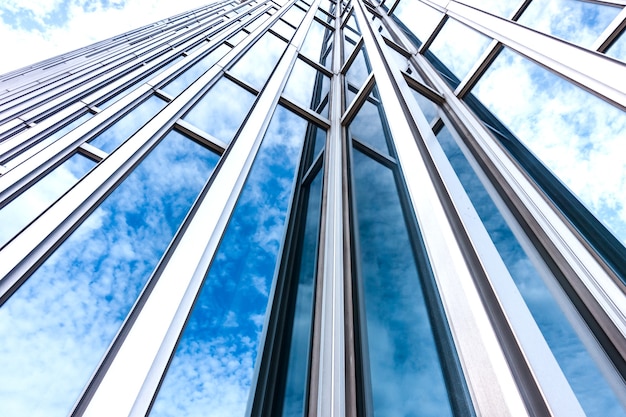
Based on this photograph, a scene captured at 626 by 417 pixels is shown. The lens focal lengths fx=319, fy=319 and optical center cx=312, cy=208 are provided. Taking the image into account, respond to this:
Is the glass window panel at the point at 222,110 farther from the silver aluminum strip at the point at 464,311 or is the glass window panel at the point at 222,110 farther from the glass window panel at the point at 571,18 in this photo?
the glass window panel at the point at 571,18

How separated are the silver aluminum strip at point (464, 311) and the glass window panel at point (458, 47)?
251 centimetres

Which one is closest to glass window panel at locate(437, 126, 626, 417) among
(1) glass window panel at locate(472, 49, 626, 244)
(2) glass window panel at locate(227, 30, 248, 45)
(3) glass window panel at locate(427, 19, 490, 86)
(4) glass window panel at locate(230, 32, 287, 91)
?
(1) glass window panel at locate(472, 49, 626, 244)

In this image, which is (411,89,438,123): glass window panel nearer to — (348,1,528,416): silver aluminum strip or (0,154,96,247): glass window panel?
(348,1,528,416): silver aluminum strip

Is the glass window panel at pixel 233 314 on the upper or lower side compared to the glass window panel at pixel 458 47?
lower

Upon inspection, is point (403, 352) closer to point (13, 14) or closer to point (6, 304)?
point (6, 304)

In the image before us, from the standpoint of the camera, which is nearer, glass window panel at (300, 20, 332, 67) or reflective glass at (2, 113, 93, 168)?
reflective glass at (2, 113, 93, 168)

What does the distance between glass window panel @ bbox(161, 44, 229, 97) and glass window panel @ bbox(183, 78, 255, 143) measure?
0.32 meters

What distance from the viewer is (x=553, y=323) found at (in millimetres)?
1282

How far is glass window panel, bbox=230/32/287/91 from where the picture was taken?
3.67m

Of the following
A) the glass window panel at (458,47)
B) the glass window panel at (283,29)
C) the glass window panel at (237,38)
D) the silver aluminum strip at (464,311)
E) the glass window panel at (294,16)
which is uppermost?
the glass window panel at (294,16)

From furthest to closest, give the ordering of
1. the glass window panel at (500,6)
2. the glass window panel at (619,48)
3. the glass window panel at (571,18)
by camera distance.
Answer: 1. the glass window panel at (500,6)
2. the glass window panel at (571,18)
3. the glass window panel at (619,48)

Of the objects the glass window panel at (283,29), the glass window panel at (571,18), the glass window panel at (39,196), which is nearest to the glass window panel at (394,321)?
the glass window panel at (39,196)

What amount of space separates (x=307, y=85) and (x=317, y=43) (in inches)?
82.0

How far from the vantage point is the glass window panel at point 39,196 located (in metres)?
1.58
